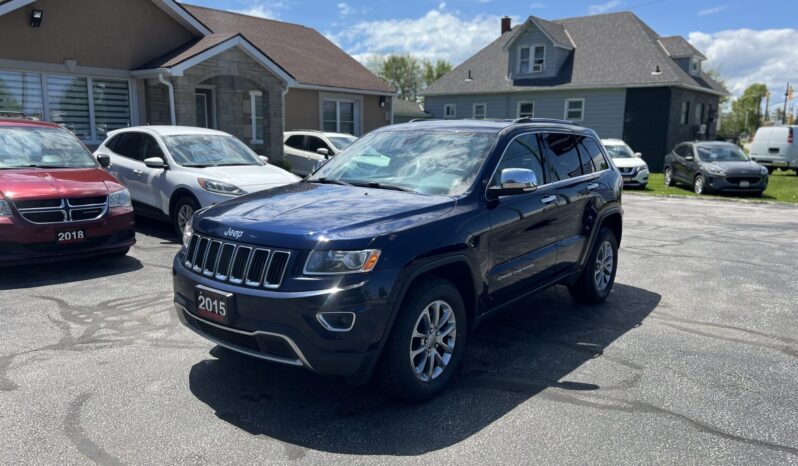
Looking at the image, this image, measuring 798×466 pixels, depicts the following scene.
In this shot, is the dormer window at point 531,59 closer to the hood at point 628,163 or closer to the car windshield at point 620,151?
the car windshield at point 620,151

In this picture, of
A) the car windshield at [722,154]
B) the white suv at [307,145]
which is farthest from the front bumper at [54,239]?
the car windshield at [722,154]

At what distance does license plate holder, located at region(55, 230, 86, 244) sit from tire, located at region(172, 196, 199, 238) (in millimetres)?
1941

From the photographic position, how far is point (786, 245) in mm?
9922

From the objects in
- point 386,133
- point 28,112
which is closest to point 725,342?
point 386,133

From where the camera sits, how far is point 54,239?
21.3 feet

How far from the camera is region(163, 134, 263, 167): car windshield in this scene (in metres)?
9.12

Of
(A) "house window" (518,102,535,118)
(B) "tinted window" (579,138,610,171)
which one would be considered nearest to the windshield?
(B) "tinted window" (579,138,610,171)

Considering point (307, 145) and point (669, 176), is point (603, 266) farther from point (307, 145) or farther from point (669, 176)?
point (669, 176)

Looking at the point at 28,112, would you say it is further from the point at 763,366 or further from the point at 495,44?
the point at 495,44

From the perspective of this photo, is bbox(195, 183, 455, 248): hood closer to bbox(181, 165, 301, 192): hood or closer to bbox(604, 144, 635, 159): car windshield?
bbox(181, 165, 301, 192): hood

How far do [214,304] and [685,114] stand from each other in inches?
1219

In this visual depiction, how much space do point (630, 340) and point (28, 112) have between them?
1397 centimetres

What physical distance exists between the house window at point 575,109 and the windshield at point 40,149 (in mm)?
25884

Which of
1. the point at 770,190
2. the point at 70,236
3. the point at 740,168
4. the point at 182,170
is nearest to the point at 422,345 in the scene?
the point at 70,236
